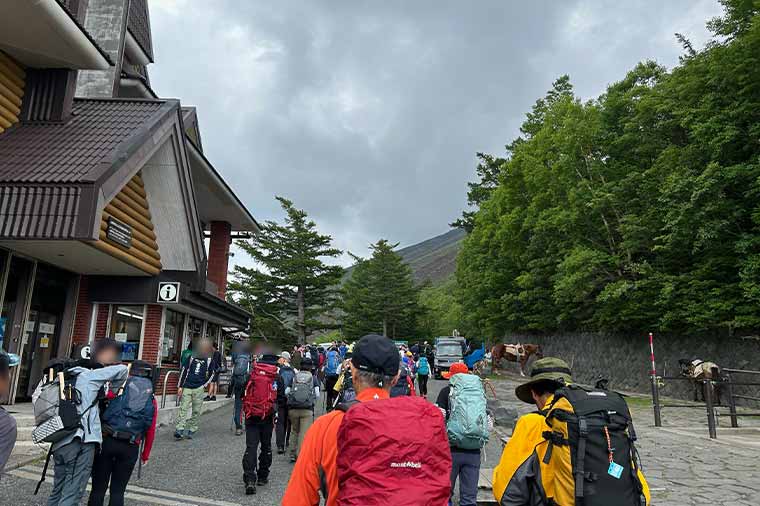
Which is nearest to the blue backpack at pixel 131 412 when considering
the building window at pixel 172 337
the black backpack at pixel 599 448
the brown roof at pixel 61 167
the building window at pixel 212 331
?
the black backpack at pixel 599 448

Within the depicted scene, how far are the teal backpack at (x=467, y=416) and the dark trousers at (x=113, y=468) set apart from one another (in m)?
3.19

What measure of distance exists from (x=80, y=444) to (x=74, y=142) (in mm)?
9245

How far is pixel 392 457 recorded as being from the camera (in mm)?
1938

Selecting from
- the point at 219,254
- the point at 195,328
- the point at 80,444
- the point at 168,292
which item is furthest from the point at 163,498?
the point at 219,254

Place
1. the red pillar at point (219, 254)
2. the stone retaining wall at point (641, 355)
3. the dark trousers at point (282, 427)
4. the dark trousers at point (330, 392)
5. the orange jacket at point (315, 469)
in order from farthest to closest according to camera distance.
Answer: the red pillar at point (219, 254), the stone retaining wall at point (641, 355), the dark trousers at point (330, 392), the dark trousers at point (282, 427), the orange jacket at point (315, 469)

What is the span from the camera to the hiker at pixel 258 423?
6.55 m

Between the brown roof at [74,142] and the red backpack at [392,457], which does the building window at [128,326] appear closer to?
the brown roof at [74,142]

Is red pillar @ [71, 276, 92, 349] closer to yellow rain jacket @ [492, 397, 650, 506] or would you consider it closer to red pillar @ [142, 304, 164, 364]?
red pillar @ [142, 304, 164, 364]

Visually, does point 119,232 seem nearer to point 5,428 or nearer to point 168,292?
point 168,292

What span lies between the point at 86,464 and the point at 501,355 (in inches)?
1252

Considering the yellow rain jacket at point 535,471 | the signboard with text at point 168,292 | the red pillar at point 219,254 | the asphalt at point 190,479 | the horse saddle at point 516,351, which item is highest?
the red pillar at point 219,254

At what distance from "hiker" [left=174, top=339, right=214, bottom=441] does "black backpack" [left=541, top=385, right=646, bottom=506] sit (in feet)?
30.1

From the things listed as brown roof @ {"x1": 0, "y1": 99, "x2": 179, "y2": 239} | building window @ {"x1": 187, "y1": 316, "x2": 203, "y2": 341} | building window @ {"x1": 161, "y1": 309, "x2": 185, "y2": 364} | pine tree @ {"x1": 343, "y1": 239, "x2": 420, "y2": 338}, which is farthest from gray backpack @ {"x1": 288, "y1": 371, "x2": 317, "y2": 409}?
pine tree @ {"x1": 343, "y1": 239, "x2": 420, "y2": 338}

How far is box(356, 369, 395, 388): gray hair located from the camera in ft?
7.75
